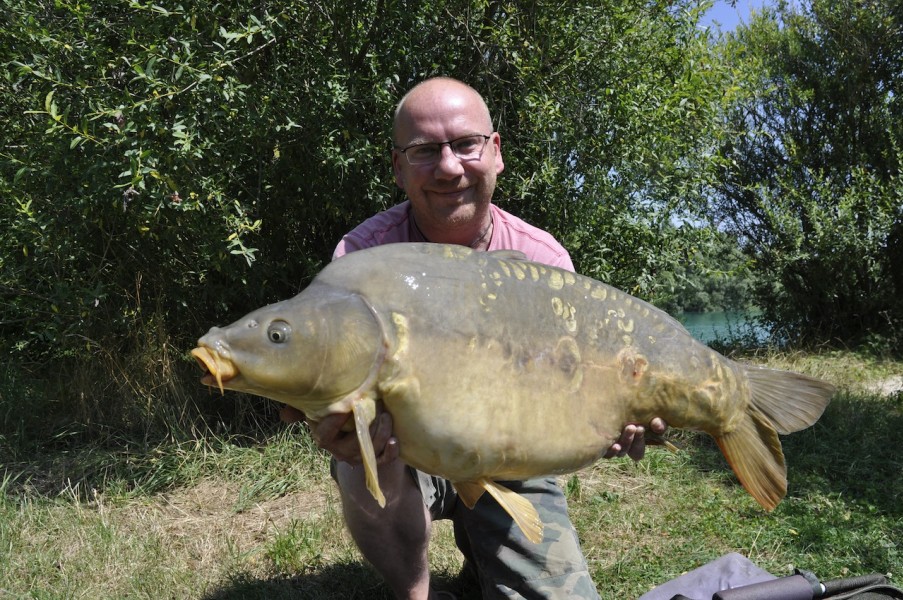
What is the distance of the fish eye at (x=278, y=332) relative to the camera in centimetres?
124

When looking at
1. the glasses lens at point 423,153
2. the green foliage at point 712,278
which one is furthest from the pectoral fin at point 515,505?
the green foliage at point 712,278

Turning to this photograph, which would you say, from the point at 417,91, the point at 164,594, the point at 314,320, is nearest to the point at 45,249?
the point at 164,594

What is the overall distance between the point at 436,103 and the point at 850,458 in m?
2.41

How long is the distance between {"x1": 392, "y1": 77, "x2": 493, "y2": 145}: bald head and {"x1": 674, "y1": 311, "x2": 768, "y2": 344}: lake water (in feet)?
14.8

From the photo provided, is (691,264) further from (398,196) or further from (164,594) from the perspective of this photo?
(164,594)

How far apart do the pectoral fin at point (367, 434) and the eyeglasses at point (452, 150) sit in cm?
82

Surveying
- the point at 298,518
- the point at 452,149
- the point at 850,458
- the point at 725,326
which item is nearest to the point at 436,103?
the point at 452,149

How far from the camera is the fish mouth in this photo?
1.20 metres

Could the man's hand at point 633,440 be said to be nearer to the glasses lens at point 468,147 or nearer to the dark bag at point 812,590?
the dark bag at point 812,590

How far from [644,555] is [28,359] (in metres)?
3.30

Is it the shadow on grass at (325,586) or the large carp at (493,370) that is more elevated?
the large carp at (493,370)

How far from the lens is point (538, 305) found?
1.47 metres

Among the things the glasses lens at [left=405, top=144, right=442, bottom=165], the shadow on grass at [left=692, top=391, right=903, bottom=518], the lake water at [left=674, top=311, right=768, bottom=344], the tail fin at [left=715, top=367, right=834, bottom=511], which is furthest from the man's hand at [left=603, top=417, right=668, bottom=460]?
the lake water at [left=674, top=311, right=768, bottom=344]

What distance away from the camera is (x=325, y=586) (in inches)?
A: 83.0
